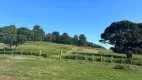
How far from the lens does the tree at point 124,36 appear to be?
64.3 meters

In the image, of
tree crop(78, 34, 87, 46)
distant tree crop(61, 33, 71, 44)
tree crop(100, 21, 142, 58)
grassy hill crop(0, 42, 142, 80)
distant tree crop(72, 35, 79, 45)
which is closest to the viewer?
grassy hill crop(0, 42, 142, 80)

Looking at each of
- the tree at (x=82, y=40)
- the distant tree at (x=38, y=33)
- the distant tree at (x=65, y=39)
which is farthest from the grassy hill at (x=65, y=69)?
the tree at (x=82, y=40)

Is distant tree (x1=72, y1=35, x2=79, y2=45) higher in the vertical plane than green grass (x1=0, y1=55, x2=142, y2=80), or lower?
higher

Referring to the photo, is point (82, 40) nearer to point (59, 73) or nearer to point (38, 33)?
point (38, 33)

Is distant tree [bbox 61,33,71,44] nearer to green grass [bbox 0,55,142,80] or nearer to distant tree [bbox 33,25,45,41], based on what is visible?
distant tree [bbox 33,25,45,41]

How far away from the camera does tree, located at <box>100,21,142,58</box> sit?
6430cm

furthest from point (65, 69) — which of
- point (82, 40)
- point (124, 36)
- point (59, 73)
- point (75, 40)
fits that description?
point (75, 40)

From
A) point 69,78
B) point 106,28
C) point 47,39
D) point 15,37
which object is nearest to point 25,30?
point 15,37

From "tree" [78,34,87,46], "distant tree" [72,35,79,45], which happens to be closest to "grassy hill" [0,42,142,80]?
"tree" [78,34,87,46]

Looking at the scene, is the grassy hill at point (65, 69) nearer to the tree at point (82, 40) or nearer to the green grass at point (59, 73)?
the green grass at point (59, 73)

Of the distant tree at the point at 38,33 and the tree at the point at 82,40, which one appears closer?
the distant tree at the point at 38,33

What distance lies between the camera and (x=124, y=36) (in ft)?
212

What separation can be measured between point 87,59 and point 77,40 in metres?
125

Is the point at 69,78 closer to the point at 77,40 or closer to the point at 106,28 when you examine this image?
the point at 106,28
